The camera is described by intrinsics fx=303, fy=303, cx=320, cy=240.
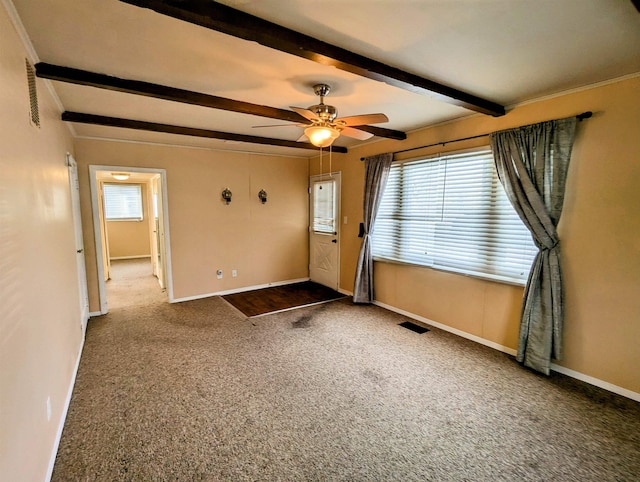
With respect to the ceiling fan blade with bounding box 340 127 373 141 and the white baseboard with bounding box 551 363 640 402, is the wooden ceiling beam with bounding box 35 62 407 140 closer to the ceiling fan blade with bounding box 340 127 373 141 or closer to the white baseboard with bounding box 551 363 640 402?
the ceiling fan blade with bounding box 340 127 373 141

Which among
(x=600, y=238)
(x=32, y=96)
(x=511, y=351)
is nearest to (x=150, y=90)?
(x=32, y=96)

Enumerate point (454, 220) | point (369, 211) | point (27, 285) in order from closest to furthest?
point (27, 285)
point (454, 220)
point (369, 211)

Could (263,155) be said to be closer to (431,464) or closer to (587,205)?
(587,205)

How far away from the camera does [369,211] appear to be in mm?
4426

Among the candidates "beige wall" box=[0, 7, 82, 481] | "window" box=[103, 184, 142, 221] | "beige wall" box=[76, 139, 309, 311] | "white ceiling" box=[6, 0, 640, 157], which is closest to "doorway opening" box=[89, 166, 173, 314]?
"window" box=[103, 184, 142, 221]

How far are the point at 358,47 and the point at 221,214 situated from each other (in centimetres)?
369

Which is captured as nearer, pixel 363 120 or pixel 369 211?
pixel 363 120

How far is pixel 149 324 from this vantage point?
3.83m

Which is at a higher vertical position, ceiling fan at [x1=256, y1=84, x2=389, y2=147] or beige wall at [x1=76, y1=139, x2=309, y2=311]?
ceiling fan at [x1=256, y1=84, x2=389, y2=147]

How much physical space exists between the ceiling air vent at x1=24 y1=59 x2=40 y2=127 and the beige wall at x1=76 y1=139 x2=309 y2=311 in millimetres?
2321

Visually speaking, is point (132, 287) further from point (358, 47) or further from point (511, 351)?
point (511, 351)

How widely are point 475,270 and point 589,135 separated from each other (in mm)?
1544

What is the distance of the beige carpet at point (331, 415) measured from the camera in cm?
176

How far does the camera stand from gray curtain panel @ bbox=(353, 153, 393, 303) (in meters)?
4.23
